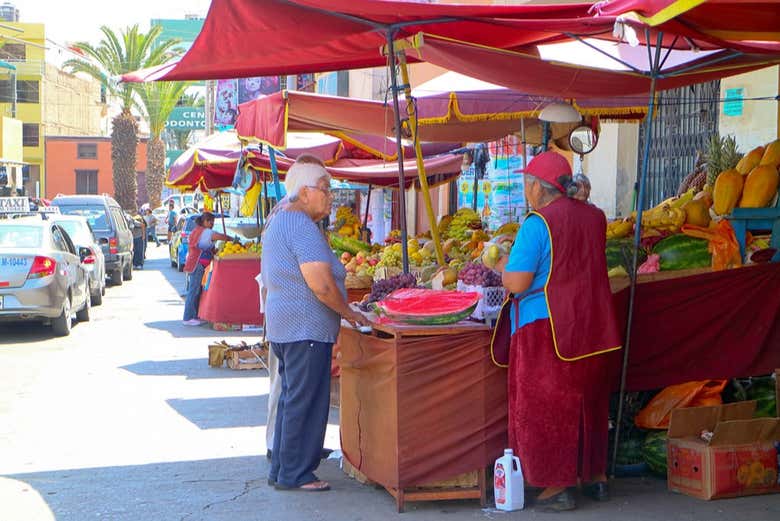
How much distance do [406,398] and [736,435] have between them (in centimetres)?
200

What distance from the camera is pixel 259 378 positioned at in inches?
442

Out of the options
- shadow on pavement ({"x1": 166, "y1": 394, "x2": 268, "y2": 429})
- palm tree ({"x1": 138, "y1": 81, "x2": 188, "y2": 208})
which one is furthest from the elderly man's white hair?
palm tree ({"x1": 138, "y1": 81, "x2": 188, "y2": 208})

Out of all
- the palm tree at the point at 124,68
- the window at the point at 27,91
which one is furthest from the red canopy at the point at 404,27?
the window at the point at 27,91

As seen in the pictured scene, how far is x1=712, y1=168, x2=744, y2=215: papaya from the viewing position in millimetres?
7480

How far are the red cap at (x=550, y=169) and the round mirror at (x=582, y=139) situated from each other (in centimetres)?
416

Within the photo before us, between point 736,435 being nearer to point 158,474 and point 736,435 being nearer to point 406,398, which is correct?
point 406,398

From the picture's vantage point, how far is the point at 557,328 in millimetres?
5707

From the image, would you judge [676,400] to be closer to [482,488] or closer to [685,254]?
[685,254]

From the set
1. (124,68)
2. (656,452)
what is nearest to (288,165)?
(656,452)

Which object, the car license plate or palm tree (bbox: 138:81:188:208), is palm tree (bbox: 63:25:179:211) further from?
the car license plate

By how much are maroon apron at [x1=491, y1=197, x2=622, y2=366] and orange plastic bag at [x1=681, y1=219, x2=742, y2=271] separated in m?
1.69

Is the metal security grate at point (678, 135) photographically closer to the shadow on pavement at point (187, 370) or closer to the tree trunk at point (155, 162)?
the shadow on pavement at point (187, 370)

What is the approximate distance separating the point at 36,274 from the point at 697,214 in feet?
30.2

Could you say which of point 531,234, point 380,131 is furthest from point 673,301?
point 380,131
